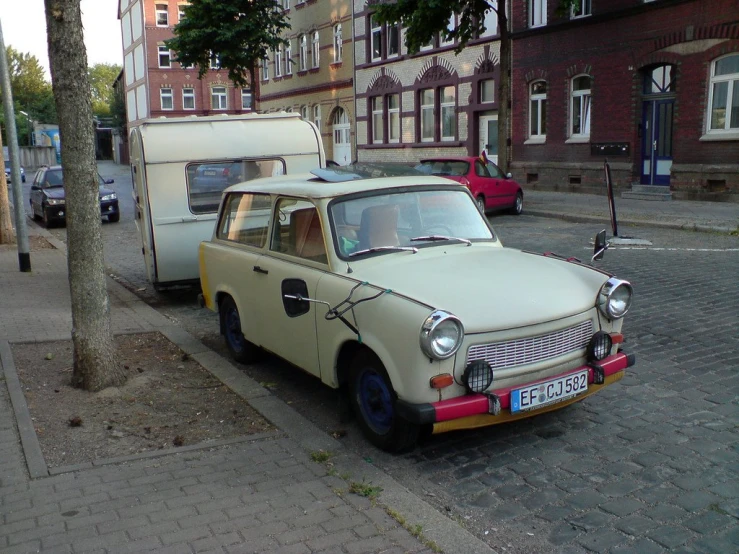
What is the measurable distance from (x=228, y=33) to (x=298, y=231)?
102ft

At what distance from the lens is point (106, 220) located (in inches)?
888

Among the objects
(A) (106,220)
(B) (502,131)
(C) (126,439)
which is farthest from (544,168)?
(C) (126,439)

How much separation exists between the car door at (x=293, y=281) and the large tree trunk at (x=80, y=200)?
1.27 m

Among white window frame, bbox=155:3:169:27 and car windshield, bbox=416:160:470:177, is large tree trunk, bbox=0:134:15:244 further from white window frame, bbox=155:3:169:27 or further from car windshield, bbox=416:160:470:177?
white window frame, bbox=155:3:169:27

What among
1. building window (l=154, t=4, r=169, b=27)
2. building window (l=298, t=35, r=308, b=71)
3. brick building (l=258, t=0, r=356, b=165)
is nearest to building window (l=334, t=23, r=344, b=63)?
brick building (l=258, t=0, r=356, b=165)

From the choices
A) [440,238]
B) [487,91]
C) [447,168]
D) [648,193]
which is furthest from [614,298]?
[487,91]

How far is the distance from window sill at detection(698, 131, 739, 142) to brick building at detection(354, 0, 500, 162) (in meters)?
9.26

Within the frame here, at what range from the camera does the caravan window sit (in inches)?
399

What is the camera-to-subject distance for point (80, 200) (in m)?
6.01

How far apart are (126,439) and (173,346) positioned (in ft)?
8.66

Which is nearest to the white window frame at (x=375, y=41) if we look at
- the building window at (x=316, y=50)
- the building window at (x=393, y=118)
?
the building window at (x=393, y=118)

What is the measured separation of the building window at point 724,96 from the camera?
65.1 feet

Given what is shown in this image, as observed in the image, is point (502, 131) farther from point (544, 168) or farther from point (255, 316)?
point (255, 316)

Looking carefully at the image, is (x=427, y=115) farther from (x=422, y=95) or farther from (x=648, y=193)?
(x=648, y=193)
